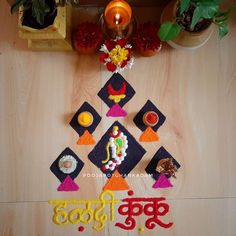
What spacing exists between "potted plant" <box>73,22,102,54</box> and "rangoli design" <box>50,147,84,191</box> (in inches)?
15.3

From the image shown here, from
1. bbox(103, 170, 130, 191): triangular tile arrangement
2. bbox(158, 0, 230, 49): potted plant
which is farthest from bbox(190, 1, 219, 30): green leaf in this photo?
bbox(103, 170, 130, 191): triangular tile arrangement

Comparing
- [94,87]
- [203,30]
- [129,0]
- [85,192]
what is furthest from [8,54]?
[203,30]

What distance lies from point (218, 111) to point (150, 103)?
0.86 feet

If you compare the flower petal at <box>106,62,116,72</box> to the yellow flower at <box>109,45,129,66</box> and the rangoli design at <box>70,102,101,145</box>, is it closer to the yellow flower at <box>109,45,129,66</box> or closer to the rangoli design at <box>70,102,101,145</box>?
the yellow flower at <box>109,45,129,66</box>

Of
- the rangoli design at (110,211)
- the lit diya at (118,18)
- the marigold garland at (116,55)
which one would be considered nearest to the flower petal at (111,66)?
the marigold garland at (116,55)

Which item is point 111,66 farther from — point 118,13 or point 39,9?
point 39,9

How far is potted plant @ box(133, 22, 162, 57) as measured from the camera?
0.95 m

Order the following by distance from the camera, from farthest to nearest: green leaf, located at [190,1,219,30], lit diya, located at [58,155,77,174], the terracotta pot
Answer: lit diya, located at [58,155,77,174] < the terracotta pot < green leaf, located at [190,1,219,30]

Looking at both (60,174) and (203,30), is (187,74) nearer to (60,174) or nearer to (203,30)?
(203,30)

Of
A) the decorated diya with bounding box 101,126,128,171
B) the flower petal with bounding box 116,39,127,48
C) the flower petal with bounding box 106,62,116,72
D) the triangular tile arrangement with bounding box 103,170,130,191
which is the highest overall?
the flower petal with bounding box 116,39,127,48

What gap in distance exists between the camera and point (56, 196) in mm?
1015

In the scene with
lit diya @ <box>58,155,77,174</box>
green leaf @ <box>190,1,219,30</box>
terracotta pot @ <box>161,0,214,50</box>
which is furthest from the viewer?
lit diya @ <box>58,155,77,174</box>

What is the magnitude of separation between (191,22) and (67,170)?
67 centimetres

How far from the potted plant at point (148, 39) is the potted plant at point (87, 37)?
0.46 ft
